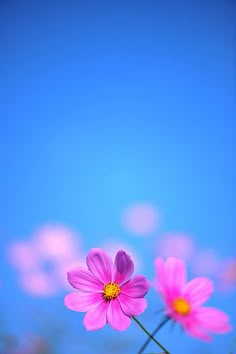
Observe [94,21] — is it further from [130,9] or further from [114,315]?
[114,315]

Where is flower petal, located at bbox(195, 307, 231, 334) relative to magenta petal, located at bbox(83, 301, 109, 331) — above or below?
above

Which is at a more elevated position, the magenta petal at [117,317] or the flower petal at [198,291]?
the flower petal at [198,291]

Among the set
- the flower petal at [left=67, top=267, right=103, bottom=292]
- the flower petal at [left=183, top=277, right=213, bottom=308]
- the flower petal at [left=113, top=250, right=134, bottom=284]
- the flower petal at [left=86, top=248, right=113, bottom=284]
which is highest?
the flower petal at [left=183, top=277, right=213, bottom=308]

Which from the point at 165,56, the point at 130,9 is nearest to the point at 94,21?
the point at 130,9

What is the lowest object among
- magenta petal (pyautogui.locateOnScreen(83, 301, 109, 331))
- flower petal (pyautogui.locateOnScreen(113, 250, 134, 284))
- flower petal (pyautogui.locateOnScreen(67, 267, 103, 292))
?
magenta petal (pyautogui.locateOnScreen(83, 301, 109, 331))
